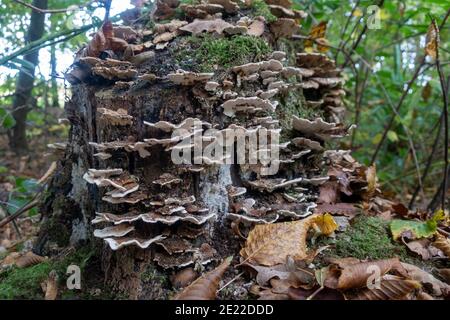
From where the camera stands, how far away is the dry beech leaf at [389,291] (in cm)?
277

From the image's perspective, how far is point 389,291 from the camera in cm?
278

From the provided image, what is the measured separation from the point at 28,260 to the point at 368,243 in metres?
3.38

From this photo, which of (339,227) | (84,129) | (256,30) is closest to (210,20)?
(256,30)

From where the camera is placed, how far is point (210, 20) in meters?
4.03

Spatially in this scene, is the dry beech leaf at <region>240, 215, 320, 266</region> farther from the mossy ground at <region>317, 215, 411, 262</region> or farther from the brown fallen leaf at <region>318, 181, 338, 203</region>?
the brown fallen leaf at <region>318, 181, 338, 203</region>

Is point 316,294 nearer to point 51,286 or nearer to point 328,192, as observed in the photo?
point 328,192

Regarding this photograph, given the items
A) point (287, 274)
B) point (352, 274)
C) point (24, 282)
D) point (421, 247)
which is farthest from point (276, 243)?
point (24, 282)

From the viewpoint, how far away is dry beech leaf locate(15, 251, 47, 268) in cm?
382

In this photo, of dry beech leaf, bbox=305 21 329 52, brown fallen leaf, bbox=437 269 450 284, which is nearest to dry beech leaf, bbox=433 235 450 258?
brown fallen leaf, bbox=437 269 450 284

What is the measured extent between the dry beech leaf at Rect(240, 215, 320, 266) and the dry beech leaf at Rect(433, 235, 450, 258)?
1.30 meters

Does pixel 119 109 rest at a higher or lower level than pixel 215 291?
higher

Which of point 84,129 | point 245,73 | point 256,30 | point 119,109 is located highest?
point 256,30
